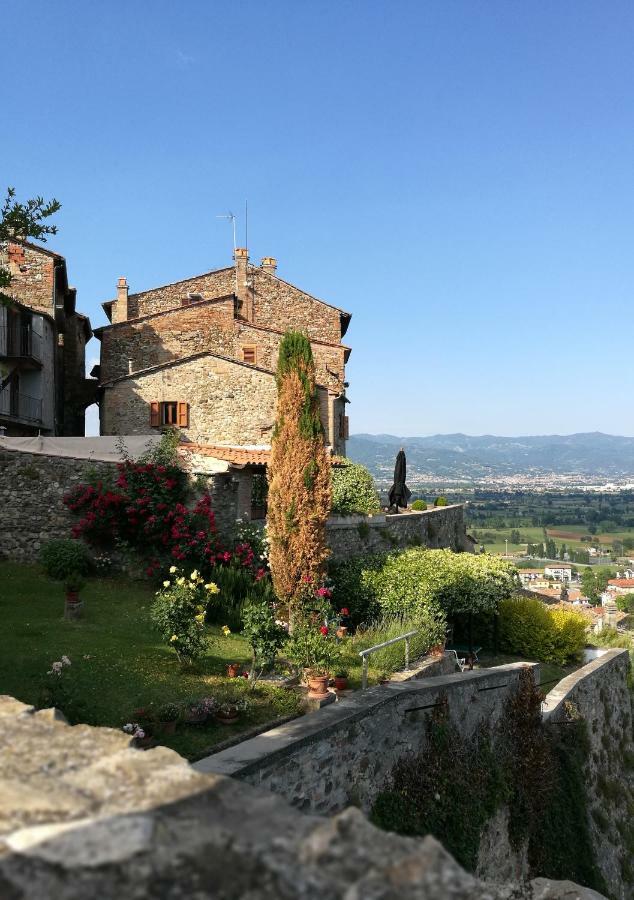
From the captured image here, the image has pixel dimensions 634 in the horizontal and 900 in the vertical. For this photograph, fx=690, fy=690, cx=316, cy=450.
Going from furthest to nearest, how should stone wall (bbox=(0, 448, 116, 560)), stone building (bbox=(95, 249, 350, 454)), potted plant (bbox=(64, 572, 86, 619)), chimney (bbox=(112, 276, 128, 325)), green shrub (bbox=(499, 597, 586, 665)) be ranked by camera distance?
chimney (bbox=(112, 276, 128, 325)), stone building (bbox=(95, 249, 350, 454)), green shrub (bbox=(499, 597, 586, 665)), stone wall (bbox=(0, 448, 116, 560)), potted plant (bbox=(64, 572, 86, 619))

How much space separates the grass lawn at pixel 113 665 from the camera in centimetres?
841

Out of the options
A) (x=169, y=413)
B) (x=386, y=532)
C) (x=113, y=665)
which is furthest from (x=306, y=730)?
(x=169, y=413)

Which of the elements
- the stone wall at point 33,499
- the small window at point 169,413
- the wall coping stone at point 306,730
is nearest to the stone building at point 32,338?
the small window at point 169,413

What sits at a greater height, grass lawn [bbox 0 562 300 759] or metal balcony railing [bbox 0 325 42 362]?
metal balcony railing [bbox 0 325 42 362]

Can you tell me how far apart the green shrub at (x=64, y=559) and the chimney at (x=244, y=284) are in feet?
62.6

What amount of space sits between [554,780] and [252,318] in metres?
25.7

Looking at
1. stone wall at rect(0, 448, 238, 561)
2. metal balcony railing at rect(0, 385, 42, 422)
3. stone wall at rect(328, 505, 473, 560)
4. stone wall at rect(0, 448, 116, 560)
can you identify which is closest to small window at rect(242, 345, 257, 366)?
metal balcony railing at rect(0, 385, 42, 422)

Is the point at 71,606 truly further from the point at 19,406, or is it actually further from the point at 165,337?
the point at 165,337

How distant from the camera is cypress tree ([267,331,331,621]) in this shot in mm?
15703

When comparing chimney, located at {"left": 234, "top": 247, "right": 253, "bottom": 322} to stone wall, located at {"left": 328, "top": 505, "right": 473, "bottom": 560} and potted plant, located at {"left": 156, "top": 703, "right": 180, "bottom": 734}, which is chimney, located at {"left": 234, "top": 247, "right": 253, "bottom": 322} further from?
potted plant, located at {"left": 156, "top": 703, "right": 180, "bottom": 734}

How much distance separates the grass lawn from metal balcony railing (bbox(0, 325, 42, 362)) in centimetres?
1591

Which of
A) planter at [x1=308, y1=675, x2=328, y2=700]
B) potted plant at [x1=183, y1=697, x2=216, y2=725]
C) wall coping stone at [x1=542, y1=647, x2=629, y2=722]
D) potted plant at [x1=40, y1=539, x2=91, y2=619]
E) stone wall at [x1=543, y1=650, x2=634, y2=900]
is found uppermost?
potted plant at [x1=40, y1=539, x2=91, y2=619]

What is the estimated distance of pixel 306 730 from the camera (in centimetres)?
759

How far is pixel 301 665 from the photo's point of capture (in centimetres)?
1091
